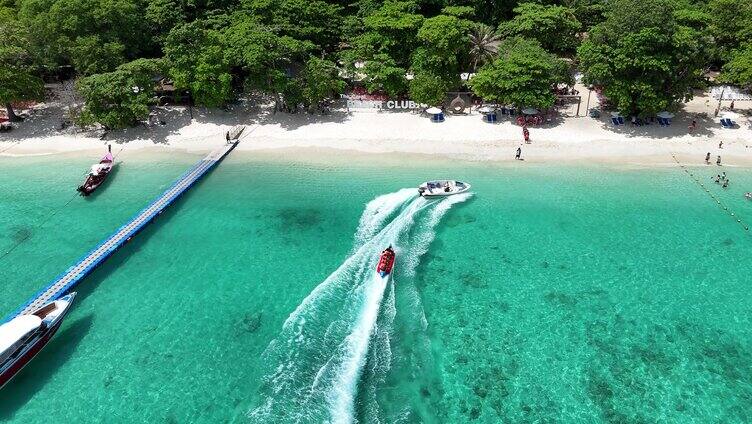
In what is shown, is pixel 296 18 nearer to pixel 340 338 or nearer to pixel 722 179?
pixel 340 338

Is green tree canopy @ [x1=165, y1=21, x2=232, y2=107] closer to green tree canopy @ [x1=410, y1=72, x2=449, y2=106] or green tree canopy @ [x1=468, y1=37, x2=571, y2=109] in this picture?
green tree canopy @ [x1=410, y1=72, x2=449, y2=106]

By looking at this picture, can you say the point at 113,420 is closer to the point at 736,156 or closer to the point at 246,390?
the point at 246,390

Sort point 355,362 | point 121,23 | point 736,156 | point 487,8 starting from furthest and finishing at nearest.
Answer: point 487,8
point 121,23
point 736,156
point 355,362

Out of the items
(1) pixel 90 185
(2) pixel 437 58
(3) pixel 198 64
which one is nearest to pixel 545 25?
(2) pixel 437 58

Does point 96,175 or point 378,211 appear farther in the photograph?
point 96,175

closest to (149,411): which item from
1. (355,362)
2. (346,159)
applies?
(355,362)

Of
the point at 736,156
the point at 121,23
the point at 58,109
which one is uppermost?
the point at 121,23

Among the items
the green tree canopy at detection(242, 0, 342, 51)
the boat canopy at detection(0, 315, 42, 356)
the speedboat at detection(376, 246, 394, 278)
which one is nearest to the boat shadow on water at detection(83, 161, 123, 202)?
the boat canopy at detection(0, 315, 42, 356)
